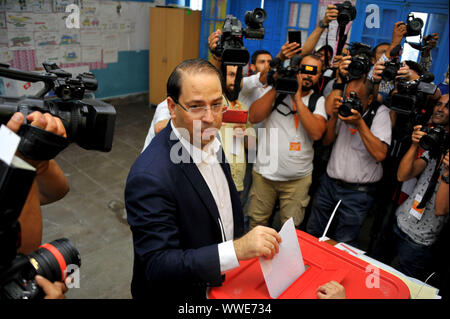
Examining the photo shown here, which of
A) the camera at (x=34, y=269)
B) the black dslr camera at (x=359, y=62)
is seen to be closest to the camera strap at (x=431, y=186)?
the black dslr camera at (x=359, y=62)

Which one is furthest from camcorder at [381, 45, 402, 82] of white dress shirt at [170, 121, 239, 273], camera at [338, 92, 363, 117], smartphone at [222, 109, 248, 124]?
white dress shirt at [170, 121, 239, 273]

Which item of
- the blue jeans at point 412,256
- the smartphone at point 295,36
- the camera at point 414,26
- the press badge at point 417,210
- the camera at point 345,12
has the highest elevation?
the camera at point 345,12

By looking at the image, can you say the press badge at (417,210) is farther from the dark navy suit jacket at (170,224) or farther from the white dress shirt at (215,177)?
the dark navy suit jacket at (170,224)

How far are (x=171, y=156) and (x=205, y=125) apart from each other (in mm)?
170

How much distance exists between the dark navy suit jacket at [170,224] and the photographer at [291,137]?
4.39 feet

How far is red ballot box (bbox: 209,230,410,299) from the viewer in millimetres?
1071

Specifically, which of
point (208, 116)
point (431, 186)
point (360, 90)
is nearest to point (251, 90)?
point (360, 90)

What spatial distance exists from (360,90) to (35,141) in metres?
2.16

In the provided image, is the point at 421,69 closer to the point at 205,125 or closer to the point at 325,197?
the point at 325,197

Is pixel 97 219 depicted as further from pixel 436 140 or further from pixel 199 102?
pixel 436 140

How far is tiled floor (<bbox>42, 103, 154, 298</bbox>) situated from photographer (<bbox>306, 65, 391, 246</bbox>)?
5.52 ft

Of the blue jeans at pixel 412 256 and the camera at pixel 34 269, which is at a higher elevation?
the camera at pixel 34 269

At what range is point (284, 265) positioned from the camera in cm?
108

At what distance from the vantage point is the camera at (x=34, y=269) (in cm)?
79
